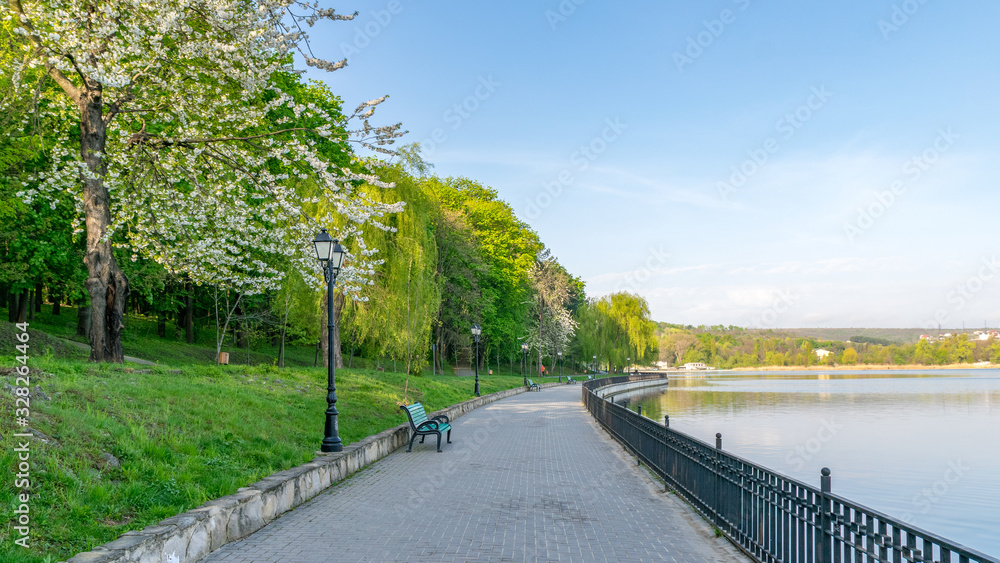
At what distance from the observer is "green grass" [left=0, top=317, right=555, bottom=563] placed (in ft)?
16.5

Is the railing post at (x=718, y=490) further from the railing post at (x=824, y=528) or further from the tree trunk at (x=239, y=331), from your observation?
the tree trunk at (x=239, y=331)

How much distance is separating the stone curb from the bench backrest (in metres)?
2.93

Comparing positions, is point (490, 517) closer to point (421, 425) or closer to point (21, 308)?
point (421, 425)

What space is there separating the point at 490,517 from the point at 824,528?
12.3 feet

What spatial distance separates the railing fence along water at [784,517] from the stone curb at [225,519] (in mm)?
4925

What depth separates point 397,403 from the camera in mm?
17312

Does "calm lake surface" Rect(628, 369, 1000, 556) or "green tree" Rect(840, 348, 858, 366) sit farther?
"green tree" Rect(840, 348, 858, 366)

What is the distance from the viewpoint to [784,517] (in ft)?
16.9

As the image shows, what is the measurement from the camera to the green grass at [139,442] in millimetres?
5042

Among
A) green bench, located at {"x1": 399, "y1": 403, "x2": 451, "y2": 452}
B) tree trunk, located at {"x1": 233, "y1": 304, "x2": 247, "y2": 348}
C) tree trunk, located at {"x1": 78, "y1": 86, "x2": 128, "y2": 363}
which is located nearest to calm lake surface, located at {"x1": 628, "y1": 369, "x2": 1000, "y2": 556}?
green bench, located at {"x1": 399, "y1": 403, "x2": 451, "y2": 452}

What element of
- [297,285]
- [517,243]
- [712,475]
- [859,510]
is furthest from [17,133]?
[517,243]

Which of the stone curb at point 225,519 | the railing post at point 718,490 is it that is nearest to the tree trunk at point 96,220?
the stone curb at point 225,519

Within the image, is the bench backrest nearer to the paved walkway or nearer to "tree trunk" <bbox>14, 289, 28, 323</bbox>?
the paved walkway

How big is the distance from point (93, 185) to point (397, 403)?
896cm
